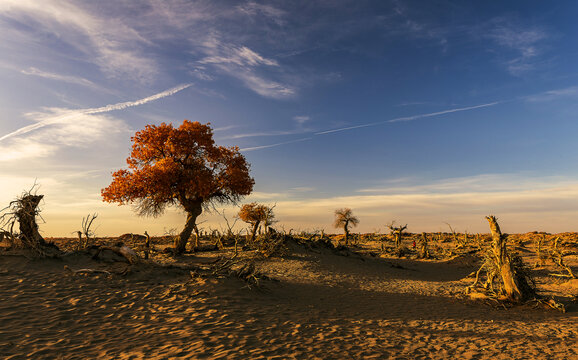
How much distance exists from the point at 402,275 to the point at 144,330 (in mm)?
18645

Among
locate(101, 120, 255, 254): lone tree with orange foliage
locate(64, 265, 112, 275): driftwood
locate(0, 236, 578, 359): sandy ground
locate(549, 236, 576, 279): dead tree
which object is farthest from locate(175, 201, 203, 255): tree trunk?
locate(549, 236, 576, 279): dead tree

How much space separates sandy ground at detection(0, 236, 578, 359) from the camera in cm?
854

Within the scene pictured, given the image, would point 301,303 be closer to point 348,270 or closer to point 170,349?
point 170,349

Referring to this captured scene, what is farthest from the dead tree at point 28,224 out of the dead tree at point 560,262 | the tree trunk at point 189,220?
the dead tree at point 560,262

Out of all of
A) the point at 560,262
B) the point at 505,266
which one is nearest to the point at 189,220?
the point at 505,266

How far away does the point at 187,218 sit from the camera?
84.9ft

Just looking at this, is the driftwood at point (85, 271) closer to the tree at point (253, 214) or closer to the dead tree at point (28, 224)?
the dead tree at point (28, 224)

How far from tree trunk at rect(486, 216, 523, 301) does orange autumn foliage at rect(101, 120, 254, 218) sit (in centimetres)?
1721

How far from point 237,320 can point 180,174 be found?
1624cm

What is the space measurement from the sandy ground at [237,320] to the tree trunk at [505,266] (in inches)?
29.2

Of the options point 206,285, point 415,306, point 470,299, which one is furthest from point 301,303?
point 470,299

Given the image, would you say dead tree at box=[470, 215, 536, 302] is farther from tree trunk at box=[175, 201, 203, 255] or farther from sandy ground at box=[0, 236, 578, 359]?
tree trunk at box=[175, 201, 203, 255]

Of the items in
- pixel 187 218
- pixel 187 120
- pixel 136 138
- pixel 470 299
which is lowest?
pixel 470 299

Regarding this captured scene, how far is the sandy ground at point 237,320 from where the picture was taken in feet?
28.0
